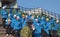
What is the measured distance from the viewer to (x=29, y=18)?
13.1 meters

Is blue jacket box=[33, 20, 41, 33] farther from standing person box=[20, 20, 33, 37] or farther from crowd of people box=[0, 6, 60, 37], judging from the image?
standing person box=[20, 20, 33, 37]

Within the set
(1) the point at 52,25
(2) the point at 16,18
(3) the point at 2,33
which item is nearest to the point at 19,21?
(2) the point at 16,18

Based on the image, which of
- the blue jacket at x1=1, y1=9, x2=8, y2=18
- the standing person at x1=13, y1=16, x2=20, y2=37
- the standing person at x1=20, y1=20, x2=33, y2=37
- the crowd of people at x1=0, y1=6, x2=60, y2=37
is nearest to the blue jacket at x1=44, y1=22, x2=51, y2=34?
the crowd of people at x1=0, y1=6, x2=60, y2=37

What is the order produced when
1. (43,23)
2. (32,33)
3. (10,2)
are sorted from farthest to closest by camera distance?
(10,2) → (43,23) → (32,33)

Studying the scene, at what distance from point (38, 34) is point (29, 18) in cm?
88

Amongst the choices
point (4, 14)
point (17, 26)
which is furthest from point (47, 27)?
point (4, 14)

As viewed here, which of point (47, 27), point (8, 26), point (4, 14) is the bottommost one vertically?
point (47, 27)

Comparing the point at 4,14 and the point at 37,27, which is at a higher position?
the point at 4,14

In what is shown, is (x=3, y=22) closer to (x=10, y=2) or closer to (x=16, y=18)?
(x=16, y=18)

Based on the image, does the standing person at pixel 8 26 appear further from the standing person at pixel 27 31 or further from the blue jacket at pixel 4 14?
the standing person at pixel 27 31

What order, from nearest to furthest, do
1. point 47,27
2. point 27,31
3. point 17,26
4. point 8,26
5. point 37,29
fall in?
1. point 27,31
2. point 17,26
3. point 8,26
4. point 37,29
5. point 47,27

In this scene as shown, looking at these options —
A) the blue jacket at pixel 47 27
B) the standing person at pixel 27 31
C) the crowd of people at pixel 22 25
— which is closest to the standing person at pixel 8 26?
the crowd of people at pixel 22 25

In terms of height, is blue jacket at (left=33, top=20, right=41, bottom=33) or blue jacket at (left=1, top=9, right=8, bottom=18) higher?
blue jacket at (left=1, top=9, right=8, bottom=18)

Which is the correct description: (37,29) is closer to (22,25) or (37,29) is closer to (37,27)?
(37,27)
